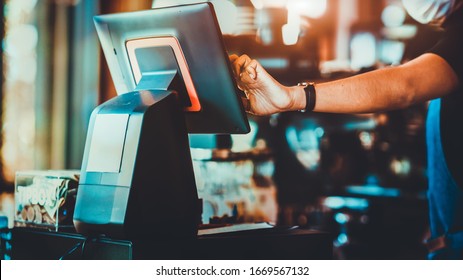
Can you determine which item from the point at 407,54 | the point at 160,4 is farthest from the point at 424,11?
the point at 407,54

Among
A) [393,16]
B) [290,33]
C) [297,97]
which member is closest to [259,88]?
[297,97]

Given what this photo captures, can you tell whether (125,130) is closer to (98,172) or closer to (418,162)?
(98,172)

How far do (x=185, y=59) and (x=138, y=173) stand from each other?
0.81 ft

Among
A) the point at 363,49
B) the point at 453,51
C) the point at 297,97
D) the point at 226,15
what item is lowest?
the point at 297,97

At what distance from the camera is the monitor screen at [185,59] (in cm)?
107

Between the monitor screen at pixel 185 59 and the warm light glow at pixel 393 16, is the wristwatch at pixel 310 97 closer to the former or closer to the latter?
the monitor screen at pixel 185 59

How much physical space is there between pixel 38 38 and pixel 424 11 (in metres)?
2.16

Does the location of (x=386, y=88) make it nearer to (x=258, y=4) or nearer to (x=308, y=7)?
(x=258, y=4)

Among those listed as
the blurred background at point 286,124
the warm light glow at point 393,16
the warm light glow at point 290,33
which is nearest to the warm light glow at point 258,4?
the blurred background at point 286,124

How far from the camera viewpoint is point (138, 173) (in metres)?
1.02

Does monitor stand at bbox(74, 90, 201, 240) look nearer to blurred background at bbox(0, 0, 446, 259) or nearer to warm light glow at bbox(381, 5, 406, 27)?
blurred background at bbox(0, 0, 446, 259)

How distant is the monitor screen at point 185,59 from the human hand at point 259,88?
13cm

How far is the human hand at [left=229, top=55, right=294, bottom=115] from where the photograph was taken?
1.23 m

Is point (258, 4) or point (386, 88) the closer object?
point (386, 88)
